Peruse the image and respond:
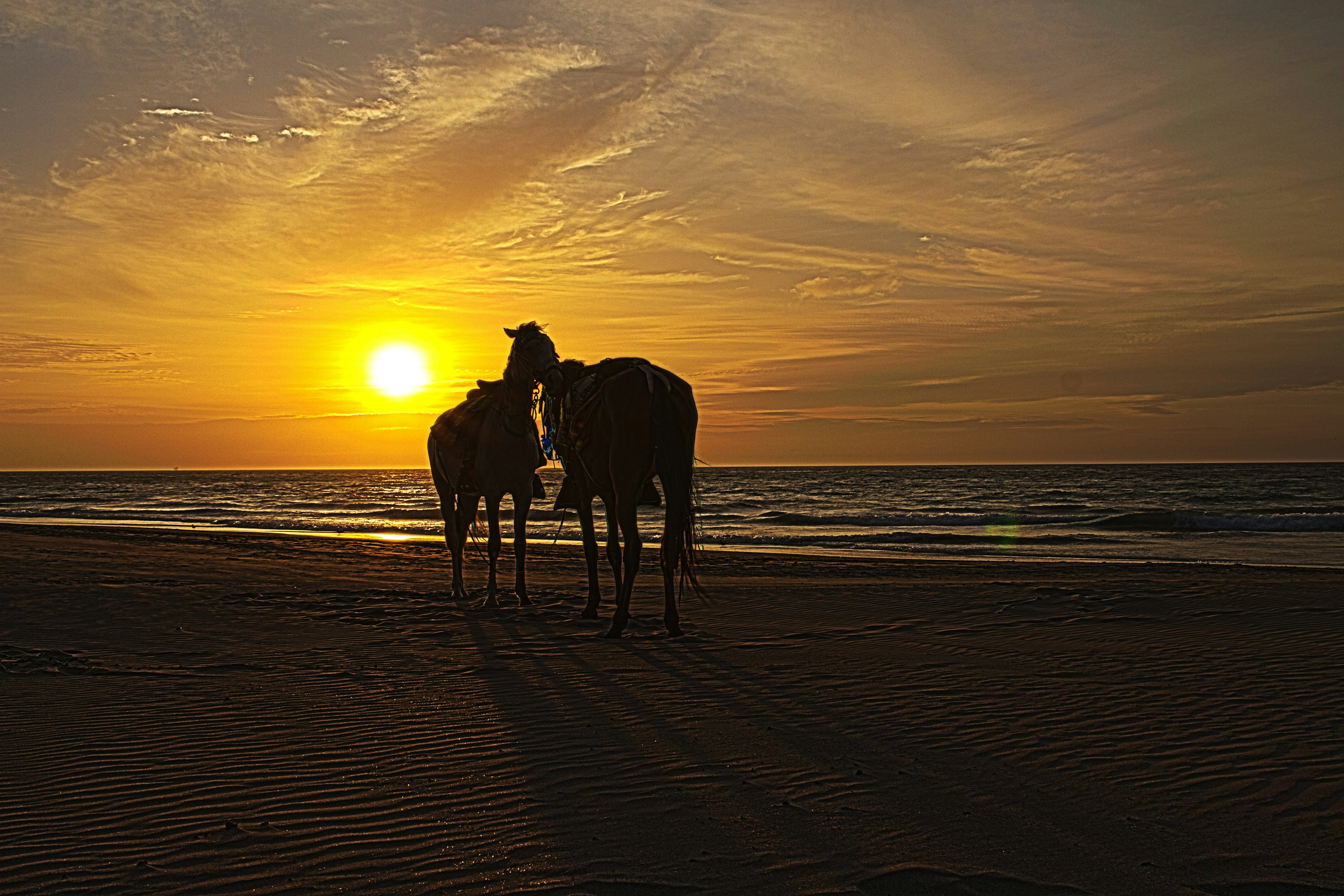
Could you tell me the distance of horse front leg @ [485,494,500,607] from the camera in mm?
11367

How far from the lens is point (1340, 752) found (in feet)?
18.0

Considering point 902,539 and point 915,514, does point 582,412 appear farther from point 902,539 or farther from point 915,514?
point 915,514

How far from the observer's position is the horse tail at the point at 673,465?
28.6ft

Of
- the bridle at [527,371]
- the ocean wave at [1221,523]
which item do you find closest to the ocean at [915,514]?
the ocean wave at [1221,523]

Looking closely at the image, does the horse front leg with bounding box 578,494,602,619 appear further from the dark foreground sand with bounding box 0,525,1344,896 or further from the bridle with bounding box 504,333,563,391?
the bridle with bounding box 504,333,563,391

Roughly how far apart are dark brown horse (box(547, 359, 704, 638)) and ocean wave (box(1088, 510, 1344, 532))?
31.4 m

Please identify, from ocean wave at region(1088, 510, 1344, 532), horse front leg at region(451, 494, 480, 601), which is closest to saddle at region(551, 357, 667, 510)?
horse front leg at region(451, 494, 480, 601)

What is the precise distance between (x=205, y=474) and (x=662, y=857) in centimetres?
18697

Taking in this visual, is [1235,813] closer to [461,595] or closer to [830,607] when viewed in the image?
[830,607]

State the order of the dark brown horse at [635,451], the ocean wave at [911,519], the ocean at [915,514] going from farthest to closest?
the ocean wave at [911,519]
the ocean at [915,514]
the dark brown horse at [635,451]

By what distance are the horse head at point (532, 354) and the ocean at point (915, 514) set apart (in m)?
4.28

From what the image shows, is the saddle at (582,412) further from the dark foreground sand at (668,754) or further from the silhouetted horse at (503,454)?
the dark foreground sand at (668,754)

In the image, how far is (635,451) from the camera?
29.2 feet

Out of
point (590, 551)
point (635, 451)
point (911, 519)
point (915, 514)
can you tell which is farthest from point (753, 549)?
point (915, 514)
